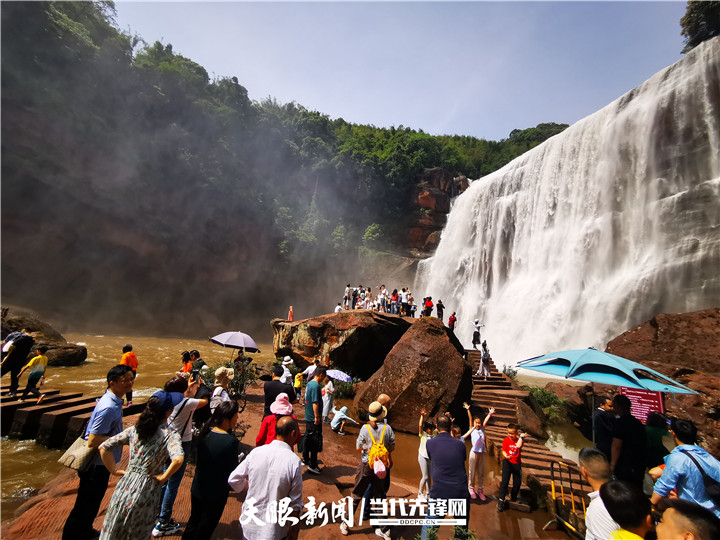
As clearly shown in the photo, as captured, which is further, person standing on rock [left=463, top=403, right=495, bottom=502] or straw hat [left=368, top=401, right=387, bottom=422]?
person standing on rock [left=463, top=403, right=495, bottom=502]

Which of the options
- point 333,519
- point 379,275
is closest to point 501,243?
point 379,275

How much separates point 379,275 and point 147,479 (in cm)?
3363

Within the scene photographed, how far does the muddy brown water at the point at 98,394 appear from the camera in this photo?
5.06 metres

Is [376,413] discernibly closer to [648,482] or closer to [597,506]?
[597,506]

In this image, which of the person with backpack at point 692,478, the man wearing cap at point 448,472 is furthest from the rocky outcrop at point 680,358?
the man wearing cap at point 448,472

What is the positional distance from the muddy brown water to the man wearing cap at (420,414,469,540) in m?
2.27

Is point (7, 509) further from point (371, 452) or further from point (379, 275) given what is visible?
point (379, 275)

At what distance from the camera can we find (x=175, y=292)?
88.3ft

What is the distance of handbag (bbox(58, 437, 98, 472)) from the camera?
10.1 feet

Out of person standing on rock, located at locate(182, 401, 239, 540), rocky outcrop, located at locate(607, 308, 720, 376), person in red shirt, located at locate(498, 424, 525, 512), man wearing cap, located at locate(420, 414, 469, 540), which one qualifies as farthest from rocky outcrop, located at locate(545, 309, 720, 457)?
person standing on rock, located at locate(182, 401, 239, 540)

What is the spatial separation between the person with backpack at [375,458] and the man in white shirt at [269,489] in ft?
5.19

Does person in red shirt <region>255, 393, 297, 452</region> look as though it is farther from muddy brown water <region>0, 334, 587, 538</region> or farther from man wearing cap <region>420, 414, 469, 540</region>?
muddy brown water <region>0, 334, 587, 538</region>

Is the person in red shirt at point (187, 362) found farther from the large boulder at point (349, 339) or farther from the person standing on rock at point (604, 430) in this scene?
the large boulder at point (349, 339)

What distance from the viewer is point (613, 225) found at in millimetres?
18125
